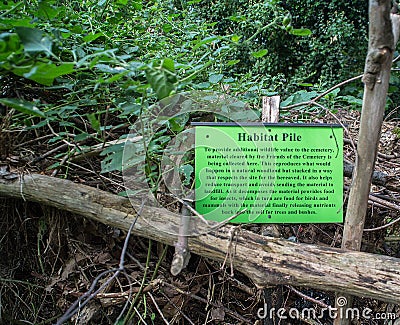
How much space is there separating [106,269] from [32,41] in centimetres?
99

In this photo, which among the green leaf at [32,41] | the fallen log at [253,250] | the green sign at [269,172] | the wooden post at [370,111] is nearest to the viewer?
the green leaf at [32,41]

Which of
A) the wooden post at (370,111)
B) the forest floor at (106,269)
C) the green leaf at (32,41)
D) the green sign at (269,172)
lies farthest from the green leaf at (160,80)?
the forest floor at (106,269)

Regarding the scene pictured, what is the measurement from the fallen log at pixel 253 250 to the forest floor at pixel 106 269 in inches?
5.0

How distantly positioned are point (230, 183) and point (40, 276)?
2.87 feet

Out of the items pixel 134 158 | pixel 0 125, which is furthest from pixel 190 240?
pixel 0 125

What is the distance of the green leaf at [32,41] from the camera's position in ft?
2.48

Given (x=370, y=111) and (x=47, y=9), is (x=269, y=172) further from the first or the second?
(x=47, y=9)

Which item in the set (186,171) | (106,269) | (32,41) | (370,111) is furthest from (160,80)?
(106,269)

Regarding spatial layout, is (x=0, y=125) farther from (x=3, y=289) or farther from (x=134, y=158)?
(x=3, y=289)

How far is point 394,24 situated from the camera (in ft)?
3.27

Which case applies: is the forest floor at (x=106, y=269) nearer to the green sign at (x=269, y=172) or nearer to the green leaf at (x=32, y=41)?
the green sign at (x=269, y=172)

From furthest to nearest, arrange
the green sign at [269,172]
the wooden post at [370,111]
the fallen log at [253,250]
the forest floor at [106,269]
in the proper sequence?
the forest floor at [106,269] < the green sign at [269,172] < the fallen log at [253,250] < the wooden post at [370,111]

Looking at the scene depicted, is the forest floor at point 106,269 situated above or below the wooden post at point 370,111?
below

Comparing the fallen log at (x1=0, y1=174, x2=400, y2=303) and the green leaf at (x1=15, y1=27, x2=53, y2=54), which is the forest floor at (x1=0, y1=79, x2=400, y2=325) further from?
the green leaf at (x1=15, y1=27, x2=53, y2=54)
